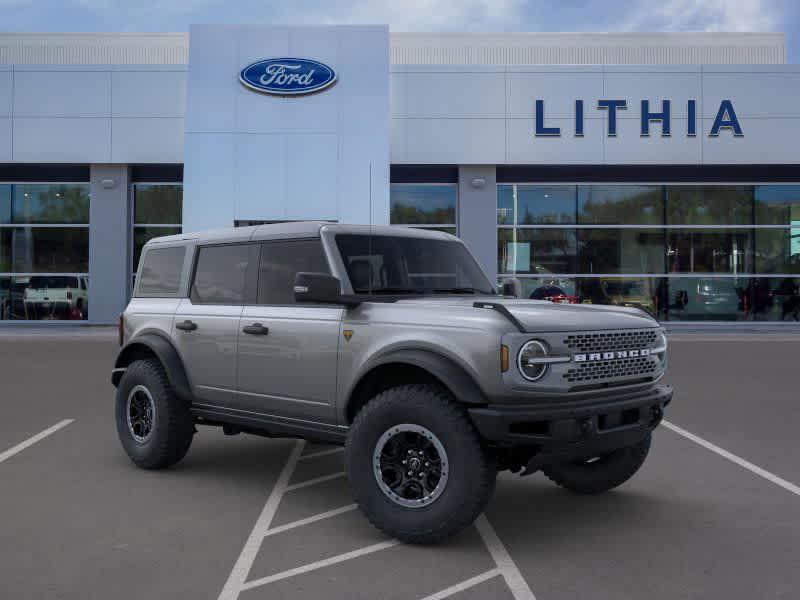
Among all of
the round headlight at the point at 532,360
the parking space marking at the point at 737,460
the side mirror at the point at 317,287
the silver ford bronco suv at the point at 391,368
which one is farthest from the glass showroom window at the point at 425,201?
the round headlight at the point at 532,360

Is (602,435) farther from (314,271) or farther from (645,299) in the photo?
(645,299)

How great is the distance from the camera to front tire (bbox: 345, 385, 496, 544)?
446 centimetres

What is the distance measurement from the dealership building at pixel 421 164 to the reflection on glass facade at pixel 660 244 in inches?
2.4

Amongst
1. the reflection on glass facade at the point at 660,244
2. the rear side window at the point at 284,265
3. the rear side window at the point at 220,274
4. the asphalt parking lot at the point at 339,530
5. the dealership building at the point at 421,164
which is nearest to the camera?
the asphalt parking lot at the point at 339,530

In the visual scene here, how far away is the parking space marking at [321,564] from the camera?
4059 millimetres

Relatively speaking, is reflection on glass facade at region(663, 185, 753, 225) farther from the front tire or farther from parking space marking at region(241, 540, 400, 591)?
parking space marking at region(241, 540, 400, 591)

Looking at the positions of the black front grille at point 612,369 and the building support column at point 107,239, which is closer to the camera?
the black front grille at point 612,369

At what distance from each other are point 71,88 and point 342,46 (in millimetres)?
8020

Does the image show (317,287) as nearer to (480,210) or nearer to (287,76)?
(287,76)

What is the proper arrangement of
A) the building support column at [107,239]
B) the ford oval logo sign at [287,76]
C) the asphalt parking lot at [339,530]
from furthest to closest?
the building support column at [107,239] < the ford oval logo sign at [287,76] < the asphalt parking lot at [339,530]

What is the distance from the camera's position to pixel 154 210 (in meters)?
25.3

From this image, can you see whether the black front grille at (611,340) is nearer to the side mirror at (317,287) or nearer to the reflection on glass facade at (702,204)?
the side mirror at (317,287)

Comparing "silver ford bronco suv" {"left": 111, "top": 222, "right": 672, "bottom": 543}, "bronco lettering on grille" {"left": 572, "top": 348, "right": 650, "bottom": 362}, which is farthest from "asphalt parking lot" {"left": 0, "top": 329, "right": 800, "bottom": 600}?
"bronco lettering on grille" {"left": 572, "top": 348, "right": 650, "bottom": 362}

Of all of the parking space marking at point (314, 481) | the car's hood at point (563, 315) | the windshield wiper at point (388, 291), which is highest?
the windshield wiper at point (388, 291)
